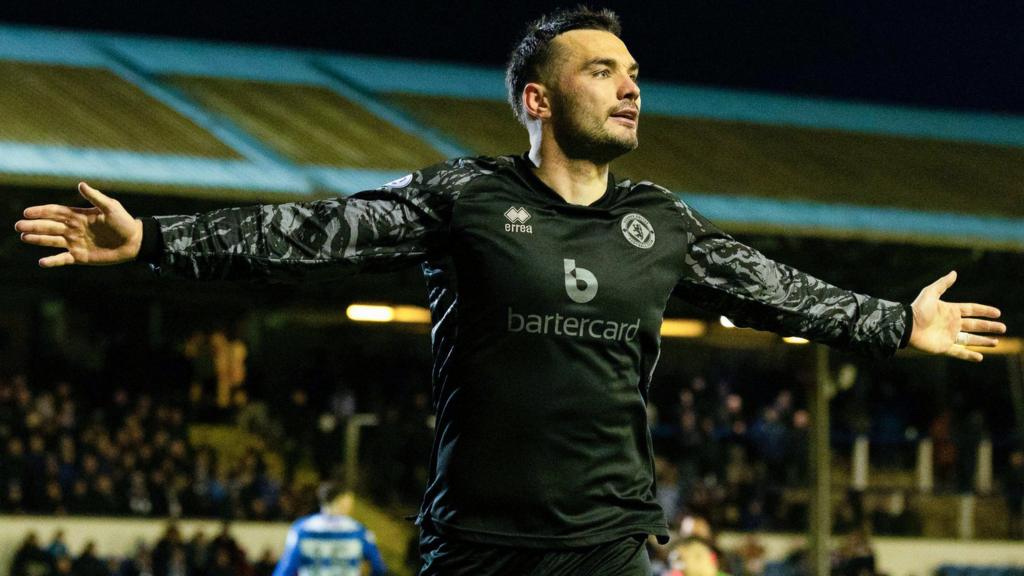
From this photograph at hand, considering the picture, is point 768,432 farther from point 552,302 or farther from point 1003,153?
point 552,302

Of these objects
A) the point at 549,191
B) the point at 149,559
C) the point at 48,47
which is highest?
the point at 48,47

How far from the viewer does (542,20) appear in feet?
12.1

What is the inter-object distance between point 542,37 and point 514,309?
0.83m

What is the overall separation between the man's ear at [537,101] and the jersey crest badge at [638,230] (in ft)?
1.19

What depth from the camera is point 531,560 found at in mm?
3205

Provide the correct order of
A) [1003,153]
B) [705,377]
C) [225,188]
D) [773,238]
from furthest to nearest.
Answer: [705,377], [1003,153], [773,238], [225,188]

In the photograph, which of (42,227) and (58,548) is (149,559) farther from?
(42,227)

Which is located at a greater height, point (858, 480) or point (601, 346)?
point (601, 346)

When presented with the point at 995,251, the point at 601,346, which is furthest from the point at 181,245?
the point at 995,251

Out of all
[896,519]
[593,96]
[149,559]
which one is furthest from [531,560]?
[896,519]

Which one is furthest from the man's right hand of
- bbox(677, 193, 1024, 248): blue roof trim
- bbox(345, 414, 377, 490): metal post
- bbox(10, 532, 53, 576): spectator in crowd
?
bbox(345, 414, 377, 490): metal post

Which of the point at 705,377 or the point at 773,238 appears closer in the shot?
the point at 773,238

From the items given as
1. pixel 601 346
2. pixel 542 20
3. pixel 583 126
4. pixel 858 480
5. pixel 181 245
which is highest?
pixel 542 20

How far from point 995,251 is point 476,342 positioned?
31.1ft
